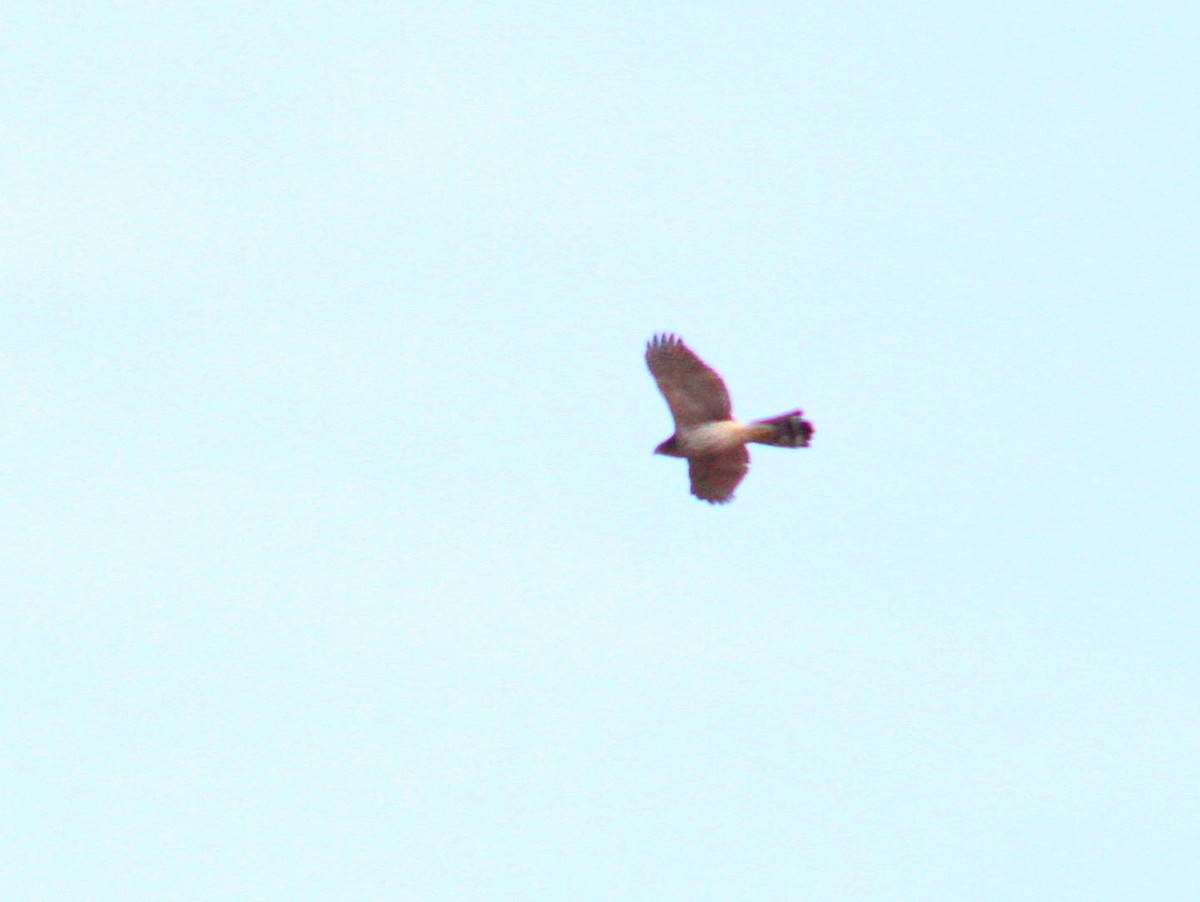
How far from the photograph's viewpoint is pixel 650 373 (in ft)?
89.5

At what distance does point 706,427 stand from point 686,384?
0.63 metres

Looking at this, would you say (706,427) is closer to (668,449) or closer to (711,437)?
(711,437)

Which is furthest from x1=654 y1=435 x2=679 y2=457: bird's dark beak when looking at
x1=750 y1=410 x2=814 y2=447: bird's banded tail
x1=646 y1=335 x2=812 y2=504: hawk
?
x1=750 y1=410 x2=814 y2=447: bird's banded tail

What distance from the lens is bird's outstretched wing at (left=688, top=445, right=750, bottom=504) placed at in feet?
92.0

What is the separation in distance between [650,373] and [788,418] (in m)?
1.73

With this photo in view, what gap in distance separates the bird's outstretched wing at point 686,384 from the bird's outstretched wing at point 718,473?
608mm

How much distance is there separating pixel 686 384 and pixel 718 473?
1.54m

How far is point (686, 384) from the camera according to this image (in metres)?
27.2

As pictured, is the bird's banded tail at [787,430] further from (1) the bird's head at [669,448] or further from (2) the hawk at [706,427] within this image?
(1) the bird's head at [669,448]

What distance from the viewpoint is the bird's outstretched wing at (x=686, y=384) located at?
88.6 feet

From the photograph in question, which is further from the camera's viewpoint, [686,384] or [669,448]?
[669,448]

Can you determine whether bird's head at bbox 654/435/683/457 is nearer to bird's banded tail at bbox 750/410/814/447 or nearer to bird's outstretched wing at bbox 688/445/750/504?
bird's outstretched wing at bbox 688/445/750/504

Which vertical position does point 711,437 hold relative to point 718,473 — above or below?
above

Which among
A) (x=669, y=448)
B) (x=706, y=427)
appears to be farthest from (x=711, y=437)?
(x=669, y=448)
